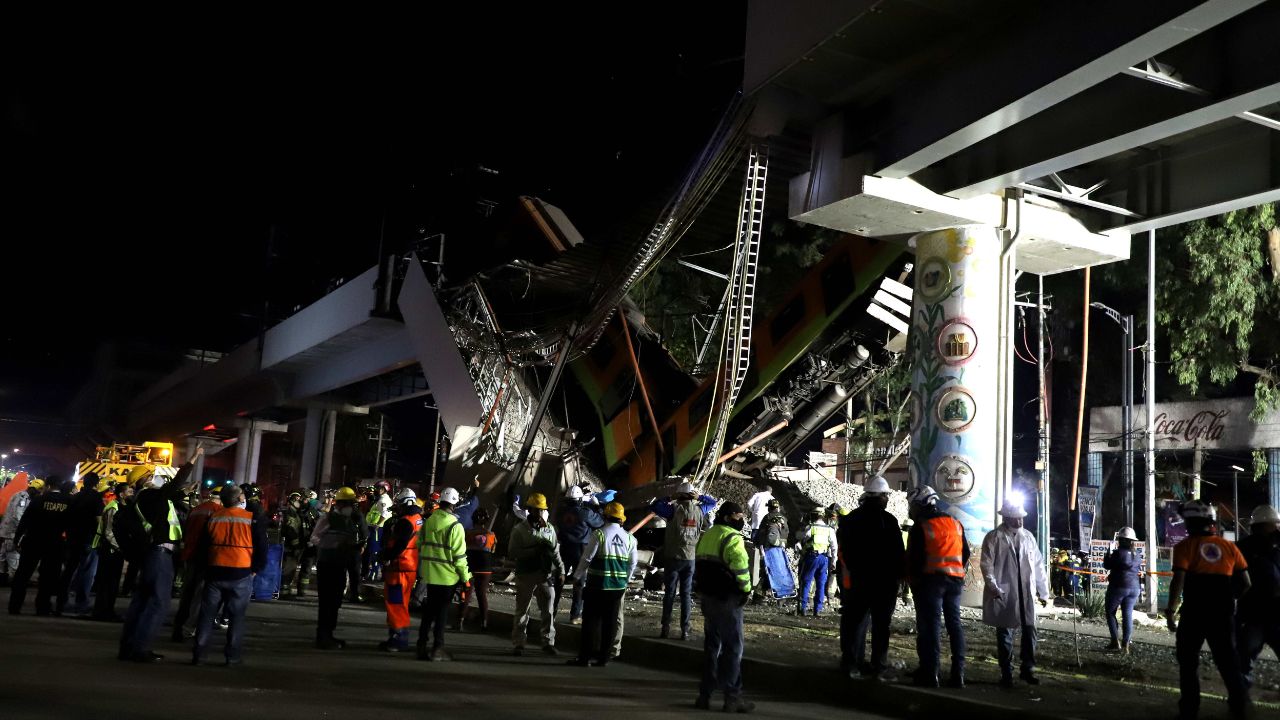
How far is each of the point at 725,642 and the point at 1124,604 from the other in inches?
258

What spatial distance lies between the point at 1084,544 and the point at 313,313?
23067 millimetres

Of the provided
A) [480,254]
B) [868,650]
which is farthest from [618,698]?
[480,254]

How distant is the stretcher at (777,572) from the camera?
1761 centimetres

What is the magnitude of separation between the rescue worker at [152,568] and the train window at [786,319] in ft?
34.8

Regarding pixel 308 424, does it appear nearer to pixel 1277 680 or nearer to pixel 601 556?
pixel 601 556

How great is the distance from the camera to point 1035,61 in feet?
34.0

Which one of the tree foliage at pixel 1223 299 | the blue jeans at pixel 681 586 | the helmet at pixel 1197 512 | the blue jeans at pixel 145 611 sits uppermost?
the tree foliage at pixel 1223 299

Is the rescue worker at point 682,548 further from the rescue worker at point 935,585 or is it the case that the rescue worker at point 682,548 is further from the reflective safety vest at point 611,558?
the rescue worker at point 935,585

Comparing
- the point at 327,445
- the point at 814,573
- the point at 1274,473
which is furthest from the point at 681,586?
the point at 327,445

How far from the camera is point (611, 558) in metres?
11.1

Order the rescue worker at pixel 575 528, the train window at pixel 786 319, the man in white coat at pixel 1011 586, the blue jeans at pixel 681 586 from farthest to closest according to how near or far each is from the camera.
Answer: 1. the train window at pixel 786 319
2. the rescue worker at pixel 575 528
3. the blue jeans at pixel 681 586
4. the man in white coat at pixel 1011 586

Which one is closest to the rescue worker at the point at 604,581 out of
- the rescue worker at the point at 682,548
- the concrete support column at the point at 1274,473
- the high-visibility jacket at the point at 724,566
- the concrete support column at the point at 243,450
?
the rescue worker at the point at 682,548

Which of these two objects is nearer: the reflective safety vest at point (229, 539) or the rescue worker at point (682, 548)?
the reflective safety vest at point (229, 539)

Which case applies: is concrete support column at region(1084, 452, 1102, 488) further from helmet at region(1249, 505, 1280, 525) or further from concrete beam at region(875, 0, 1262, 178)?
helmet at region(1249, 505, 1280, 525)
